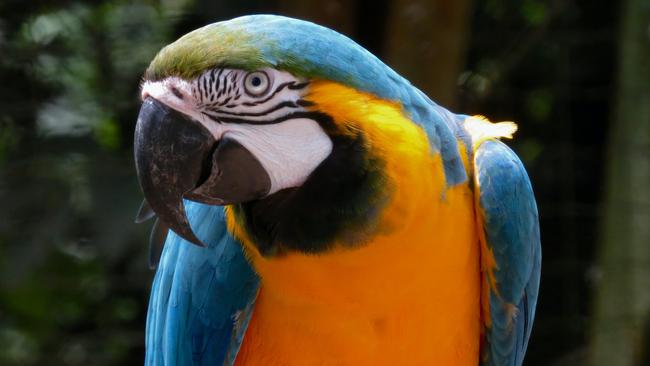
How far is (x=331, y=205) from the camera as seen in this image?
3.50 ft

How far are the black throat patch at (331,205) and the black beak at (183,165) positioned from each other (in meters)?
0.06

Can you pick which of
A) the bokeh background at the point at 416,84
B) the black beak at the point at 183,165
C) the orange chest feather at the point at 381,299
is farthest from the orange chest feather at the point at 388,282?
the bokeh background at the point at 416,84

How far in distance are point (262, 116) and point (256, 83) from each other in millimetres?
35

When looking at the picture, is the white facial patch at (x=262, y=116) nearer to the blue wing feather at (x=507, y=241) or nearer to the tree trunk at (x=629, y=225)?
the blue wing feather at (x=507, y=241)

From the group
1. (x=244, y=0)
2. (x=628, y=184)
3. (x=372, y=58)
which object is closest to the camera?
(x=372, y=58)

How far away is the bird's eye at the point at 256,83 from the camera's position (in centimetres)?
98

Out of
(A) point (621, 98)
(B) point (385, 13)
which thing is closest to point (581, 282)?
(A) point (621, 98)

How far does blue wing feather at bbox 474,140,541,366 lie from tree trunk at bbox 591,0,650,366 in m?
1.15

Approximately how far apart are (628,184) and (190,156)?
5.80 ft

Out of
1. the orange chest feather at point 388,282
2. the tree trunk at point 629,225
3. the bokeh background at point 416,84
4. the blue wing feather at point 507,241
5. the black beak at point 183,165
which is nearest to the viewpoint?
the black beak at point 183,165

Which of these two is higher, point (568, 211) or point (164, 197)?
point (164, 197)

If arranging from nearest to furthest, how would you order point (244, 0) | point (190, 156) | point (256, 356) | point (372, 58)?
point (190, 156)
point (372, 58)
point (256, 356)
point (244, 0)

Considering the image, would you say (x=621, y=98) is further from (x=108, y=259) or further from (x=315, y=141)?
(x=315, y=141)

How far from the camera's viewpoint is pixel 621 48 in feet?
8.24
